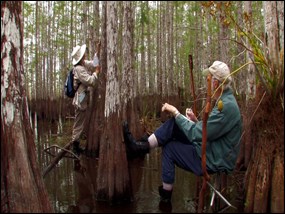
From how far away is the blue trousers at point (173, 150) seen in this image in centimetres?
341

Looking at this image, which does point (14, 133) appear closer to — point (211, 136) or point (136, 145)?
point (136, 145)

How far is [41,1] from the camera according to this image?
18562 millimetres

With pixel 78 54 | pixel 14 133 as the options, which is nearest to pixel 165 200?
pixel 14 133

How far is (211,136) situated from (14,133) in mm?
1646

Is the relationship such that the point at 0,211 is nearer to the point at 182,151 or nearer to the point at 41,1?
the point at 182,151

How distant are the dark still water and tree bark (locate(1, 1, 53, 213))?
37.6 inches

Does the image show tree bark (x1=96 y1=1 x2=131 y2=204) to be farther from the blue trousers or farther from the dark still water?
the blue trousers

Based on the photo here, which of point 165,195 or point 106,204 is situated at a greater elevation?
point 165,195

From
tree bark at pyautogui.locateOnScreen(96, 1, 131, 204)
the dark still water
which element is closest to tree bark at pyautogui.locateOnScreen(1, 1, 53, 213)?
the dark still water

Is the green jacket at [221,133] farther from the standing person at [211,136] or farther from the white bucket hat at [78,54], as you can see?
the white bucket hat at [78,54]

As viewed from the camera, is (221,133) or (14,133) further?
(221,133)

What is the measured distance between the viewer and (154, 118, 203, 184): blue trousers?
341 centimetres

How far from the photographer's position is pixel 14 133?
2.69 metres

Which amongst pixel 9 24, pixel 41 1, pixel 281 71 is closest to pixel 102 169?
pixel 9 24
